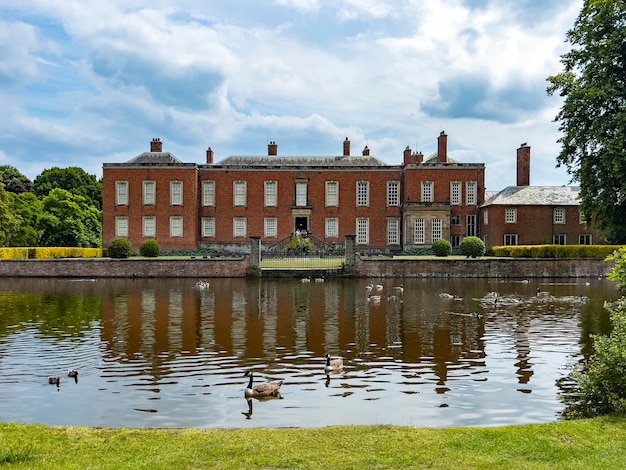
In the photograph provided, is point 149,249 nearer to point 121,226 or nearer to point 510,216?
point 121,226

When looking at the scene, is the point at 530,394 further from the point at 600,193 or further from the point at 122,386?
the point at 600,193

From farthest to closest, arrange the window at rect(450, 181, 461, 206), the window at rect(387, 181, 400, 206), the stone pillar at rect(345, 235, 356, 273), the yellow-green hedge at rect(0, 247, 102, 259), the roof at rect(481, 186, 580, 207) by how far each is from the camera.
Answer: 1. the window at rect(387, 181, 400, 206)
2. the window at rect(450, 181, 461, 206)
3. the roof at rect(481, 186, 580, 207)
4. the yellow-green hedge at rect(0, 247, 102, 259)
5. the stone pillar at rect(345, 235, 356, 273)

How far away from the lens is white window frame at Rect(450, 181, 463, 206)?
4784 centimetres

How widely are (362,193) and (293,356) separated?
36.9 metres

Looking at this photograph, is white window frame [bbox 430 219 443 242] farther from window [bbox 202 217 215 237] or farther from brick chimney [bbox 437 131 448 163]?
window [bbox 202 217 215 237]

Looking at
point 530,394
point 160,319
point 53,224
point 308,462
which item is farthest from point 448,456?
point 53,224

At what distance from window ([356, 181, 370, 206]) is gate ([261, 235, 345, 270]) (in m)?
3.81

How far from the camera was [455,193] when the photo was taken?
47875 millimetres

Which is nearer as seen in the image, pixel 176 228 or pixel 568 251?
pixel 568 251

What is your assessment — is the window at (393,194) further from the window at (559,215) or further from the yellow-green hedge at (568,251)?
the yellow-green hedge at (568,251)

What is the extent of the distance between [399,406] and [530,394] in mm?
2206

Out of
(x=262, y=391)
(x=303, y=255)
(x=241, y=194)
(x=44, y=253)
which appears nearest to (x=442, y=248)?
(x=303, y=255)

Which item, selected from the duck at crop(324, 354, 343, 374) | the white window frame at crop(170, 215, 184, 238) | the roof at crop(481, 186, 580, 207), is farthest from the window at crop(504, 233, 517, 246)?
the duck at crop(324, 354, 343, 374)

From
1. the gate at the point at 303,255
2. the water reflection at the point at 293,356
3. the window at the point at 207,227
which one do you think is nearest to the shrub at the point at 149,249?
the window at the point at 207,227
